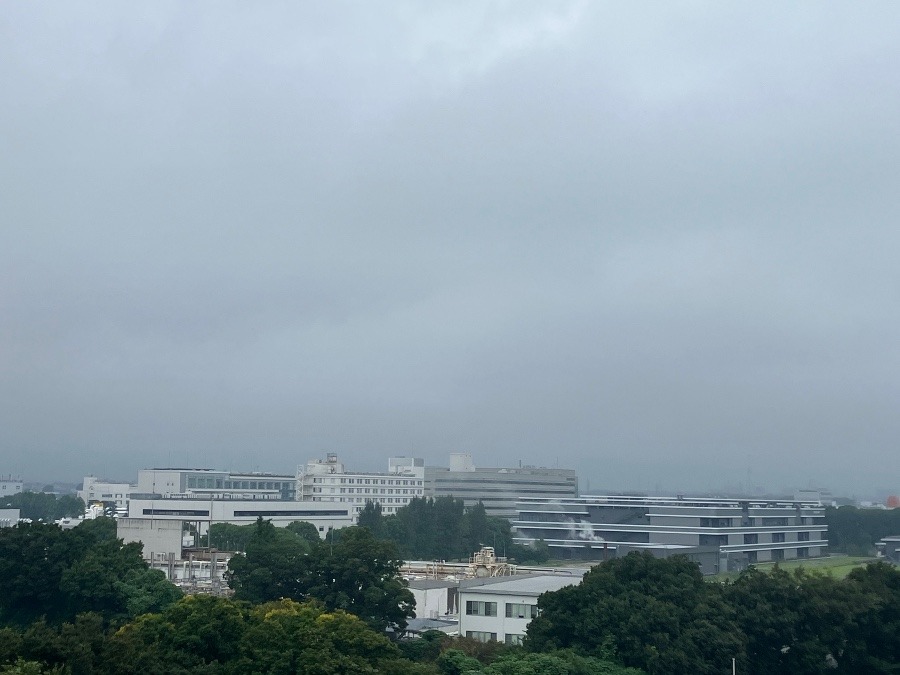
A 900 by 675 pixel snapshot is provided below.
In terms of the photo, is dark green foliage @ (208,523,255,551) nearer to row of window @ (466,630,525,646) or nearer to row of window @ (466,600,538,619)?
row of window @ (466,600,538,619)

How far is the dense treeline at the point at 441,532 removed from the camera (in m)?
86.3

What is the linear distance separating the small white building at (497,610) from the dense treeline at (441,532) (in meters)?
43.1

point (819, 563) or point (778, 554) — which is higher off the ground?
point (778, 554)

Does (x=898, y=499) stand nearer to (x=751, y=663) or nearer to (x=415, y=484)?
(x=415, y=484)

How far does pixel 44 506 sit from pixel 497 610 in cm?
9428

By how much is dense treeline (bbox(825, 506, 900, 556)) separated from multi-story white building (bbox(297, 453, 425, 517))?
47.9 meters

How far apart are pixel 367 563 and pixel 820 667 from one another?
15.7m

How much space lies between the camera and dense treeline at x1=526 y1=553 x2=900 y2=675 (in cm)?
3077

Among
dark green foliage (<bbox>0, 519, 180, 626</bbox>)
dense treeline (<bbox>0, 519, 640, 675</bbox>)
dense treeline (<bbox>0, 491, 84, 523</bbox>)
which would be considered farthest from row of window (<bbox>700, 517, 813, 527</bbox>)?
dense treeline (<bbox>0, 491, 84, 523</bbox>)

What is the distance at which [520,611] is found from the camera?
1554 inches

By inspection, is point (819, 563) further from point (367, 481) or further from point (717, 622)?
point (717, 622)

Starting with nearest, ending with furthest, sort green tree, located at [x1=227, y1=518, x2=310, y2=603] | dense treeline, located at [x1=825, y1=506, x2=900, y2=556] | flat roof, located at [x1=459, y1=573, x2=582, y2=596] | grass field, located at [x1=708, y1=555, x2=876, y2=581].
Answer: green tree, located at [x1=227, y1=518, x2=310, y2=603] → flat roof, located at [x1=459, y1=573, x2=582, y2=596] → grass field, located at [x1=708, y1=555, x2=876, y2=581] → dense treeline, located at [x1=825, y1=506, x2=900, y2=556]

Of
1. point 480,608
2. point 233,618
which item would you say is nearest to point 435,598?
point 480,608

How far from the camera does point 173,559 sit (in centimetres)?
5291
